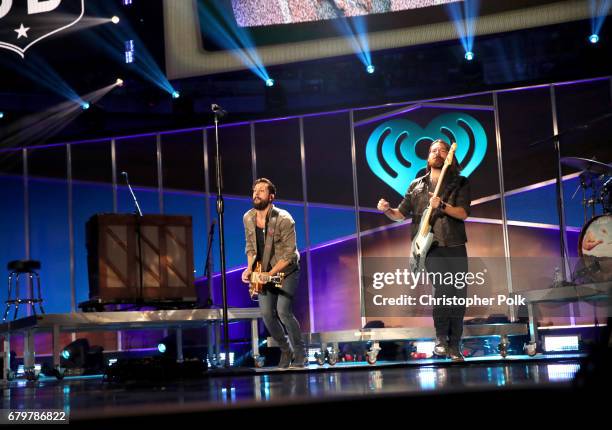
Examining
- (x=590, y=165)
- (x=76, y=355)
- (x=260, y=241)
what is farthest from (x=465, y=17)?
(x=76, y=355)

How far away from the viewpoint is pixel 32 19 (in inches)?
398

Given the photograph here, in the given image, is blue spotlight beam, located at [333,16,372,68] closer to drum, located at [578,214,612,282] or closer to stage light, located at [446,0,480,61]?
stage light, located at [446,0,480,61]

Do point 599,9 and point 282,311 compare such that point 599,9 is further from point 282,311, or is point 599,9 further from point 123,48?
point 123,48

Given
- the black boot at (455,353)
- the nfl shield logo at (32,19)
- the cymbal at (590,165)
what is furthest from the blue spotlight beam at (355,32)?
the black boot at (455,353)

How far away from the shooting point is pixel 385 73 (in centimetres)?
1077

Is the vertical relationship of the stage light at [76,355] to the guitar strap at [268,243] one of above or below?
below

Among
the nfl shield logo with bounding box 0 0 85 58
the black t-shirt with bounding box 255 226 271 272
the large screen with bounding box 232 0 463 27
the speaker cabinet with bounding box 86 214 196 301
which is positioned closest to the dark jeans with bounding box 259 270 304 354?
the black t-shirt with bounding box 255 226 271 272

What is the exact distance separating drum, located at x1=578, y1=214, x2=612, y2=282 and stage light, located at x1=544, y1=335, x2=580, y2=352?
661 mm

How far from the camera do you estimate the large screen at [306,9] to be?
9055 mm

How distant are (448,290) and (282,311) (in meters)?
1.33

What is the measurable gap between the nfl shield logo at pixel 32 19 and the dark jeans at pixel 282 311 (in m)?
5.72

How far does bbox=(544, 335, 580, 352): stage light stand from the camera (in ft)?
23.2

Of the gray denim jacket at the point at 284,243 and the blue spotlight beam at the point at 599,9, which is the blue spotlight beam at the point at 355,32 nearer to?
the blue spotlight beam at the point at 599,9

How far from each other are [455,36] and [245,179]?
370 cm
